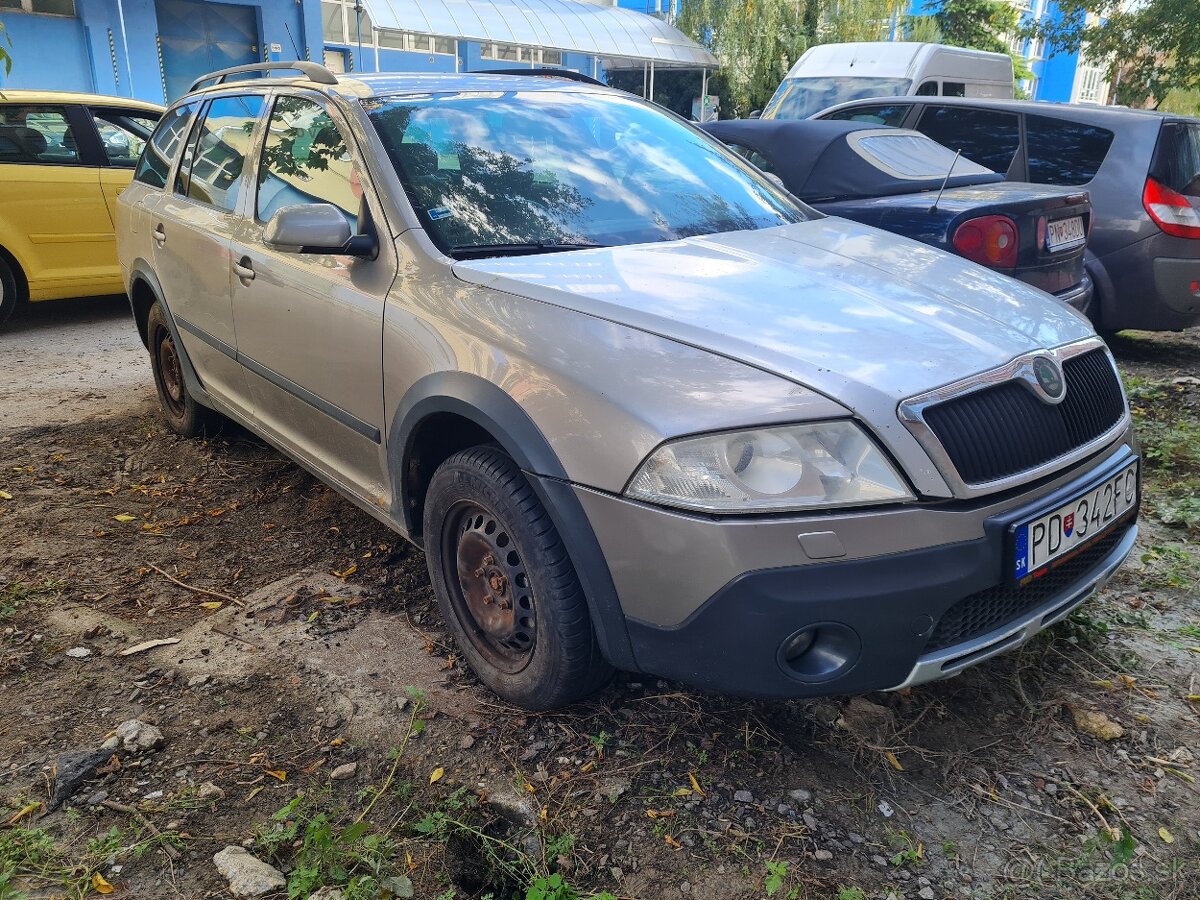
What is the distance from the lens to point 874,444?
1961 millimetres

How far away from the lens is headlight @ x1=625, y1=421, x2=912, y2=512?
6.42 feet

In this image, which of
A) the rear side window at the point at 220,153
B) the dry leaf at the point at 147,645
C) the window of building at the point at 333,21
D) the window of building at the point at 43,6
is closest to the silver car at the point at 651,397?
the rear side window at the point at 220,153

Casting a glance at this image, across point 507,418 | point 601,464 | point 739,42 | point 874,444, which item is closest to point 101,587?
point 507,418

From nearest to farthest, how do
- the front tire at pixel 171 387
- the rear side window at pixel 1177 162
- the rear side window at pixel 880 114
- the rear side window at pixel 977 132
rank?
1. the front tire at pixel 171 387
2. the rear side window at pixel 1177 162
3. the rear side window at pixel 977 132
4. the rear side window at pixel 880 114

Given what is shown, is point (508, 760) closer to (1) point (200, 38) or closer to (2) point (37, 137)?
(2) point (37, 137)

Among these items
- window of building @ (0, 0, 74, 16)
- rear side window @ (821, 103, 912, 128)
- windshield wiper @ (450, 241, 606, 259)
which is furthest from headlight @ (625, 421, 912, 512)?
window of building @ (0, 0, 74, 16)

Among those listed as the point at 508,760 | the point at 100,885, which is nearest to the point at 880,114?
the point at 508,760

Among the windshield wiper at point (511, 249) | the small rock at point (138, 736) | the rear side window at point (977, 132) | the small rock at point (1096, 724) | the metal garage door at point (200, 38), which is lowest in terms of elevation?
the small rock at point (138, 736)

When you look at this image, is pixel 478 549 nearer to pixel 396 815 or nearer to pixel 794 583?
pixel 396 815

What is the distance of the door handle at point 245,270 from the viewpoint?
3.39 m

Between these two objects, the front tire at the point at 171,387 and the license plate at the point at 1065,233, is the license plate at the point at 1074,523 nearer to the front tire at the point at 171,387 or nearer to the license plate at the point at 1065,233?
the license plate at the point at 1065,233

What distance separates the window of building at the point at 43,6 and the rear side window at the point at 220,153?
489 inches

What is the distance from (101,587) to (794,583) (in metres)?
2.56

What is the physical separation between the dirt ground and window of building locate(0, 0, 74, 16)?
44.4 feet
